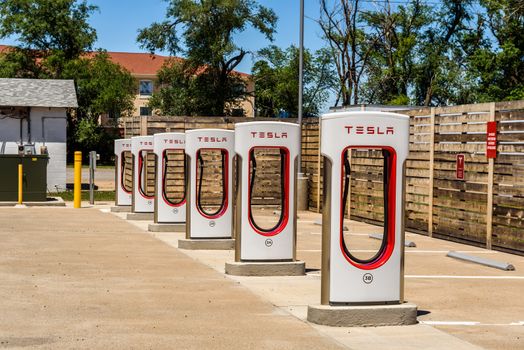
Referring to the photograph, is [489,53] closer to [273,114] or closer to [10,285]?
[273,114]

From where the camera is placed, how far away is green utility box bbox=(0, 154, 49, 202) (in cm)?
2591

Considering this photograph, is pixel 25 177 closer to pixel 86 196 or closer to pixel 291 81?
pixel 86 196

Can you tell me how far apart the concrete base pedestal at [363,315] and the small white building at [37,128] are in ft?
83.0

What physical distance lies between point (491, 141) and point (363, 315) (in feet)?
24.7

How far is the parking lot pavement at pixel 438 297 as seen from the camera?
27.5 ft

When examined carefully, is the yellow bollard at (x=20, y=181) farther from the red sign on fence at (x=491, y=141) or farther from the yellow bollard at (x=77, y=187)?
the red sign on fence at (x=491, y=141)

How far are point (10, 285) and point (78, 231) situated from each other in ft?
24.1

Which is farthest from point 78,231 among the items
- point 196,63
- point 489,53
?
point 196,63

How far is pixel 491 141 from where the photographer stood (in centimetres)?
1571

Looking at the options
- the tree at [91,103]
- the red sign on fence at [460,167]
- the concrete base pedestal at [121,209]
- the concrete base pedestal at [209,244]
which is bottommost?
the concrete base pedestal at [121,209]

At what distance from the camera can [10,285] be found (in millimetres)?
11078

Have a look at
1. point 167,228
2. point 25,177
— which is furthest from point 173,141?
point 25,177

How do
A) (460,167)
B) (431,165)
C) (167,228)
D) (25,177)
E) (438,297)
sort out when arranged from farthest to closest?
1. (25,177)
2. (167,228)
3. (431,165)
4. (460,167)
5. (438,297)

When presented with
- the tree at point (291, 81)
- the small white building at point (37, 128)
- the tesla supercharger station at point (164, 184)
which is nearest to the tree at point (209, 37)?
the tree at point (291, 81)
